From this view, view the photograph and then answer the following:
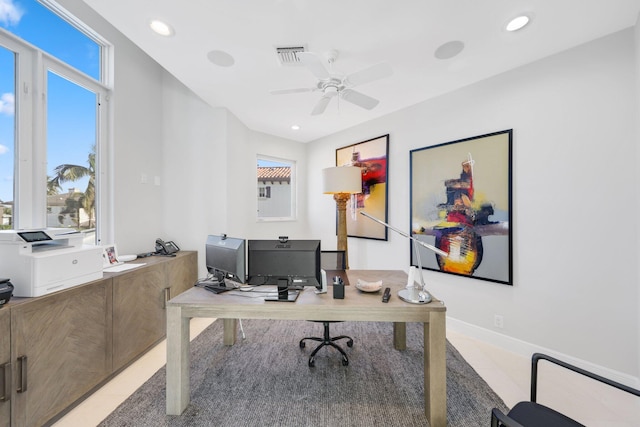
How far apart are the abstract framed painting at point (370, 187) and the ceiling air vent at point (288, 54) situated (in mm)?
1829

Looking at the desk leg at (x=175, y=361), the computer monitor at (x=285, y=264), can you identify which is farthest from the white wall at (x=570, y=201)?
the desk leg at (x=175, y=361)

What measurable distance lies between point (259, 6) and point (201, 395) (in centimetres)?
281

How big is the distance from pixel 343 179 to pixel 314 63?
1.80m

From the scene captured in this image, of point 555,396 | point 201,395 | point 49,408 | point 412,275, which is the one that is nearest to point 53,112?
point 49,408

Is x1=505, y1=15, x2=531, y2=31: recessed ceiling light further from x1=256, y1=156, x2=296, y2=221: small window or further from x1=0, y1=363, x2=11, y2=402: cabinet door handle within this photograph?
x1=0, y1=363, x2=11, y2=402: cabinet door handle

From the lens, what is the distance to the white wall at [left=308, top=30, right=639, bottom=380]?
1959 mm

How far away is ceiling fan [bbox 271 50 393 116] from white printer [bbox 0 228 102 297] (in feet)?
6.39

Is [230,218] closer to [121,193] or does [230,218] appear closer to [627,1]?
[121,193]

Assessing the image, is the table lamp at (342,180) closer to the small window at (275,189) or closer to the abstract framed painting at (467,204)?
the abstract framed painting at (467,204)

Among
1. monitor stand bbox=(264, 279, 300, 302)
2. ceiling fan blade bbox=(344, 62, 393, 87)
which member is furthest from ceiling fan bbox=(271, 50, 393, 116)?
monitor stand bbox=(264, 279, 300, 302)

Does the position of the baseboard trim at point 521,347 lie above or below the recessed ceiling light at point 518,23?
below

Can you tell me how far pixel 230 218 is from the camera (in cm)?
362

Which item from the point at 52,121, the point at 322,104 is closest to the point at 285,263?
the point at 322,104

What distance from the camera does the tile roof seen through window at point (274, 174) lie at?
15.1ft
